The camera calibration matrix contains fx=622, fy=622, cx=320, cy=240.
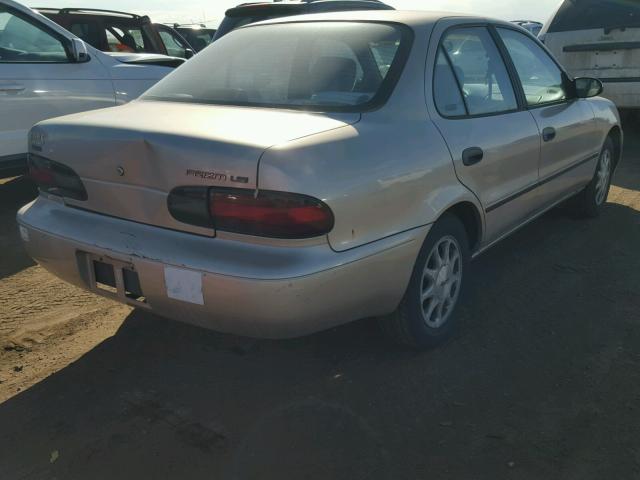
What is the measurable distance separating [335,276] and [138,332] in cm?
143

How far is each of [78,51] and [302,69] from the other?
3.52 metres

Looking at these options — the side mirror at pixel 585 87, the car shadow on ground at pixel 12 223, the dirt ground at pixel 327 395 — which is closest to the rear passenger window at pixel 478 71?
the side mirror at pixel 585 87

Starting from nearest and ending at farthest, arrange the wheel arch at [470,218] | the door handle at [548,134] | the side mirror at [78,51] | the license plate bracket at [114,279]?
the license plate bracket at [114,279] → the wheel arch at [470,218] → the door handle at [548,134] → the side mirror at [78,51]

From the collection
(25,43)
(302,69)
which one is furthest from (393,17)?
(25,43)

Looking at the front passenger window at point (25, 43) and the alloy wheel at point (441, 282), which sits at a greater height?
the front passenger window at point (25, 43)

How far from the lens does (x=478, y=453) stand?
2332 millimetres

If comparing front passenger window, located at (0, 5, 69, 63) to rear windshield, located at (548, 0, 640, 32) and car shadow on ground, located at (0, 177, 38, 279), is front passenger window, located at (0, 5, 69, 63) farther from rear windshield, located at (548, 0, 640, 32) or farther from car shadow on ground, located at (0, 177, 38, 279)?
rear windshield, located at (548, 0, 640, 32)

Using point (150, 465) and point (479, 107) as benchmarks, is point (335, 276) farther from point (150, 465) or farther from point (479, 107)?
point (479, 107)

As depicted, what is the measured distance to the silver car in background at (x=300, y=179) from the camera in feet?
7.37

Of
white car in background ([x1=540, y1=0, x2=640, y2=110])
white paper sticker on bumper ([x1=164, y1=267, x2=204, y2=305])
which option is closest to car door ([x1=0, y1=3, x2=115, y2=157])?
white paper sticker on bumper ([x1=164, y1=267, x2=204, y2=305])

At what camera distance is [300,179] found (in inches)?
86.6

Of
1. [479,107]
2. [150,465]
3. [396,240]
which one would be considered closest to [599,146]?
[479,107]

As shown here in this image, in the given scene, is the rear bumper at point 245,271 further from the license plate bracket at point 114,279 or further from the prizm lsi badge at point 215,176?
the prizm lsi badge at point 215,176

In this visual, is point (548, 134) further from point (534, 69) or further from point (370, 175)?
point (370, 175)
